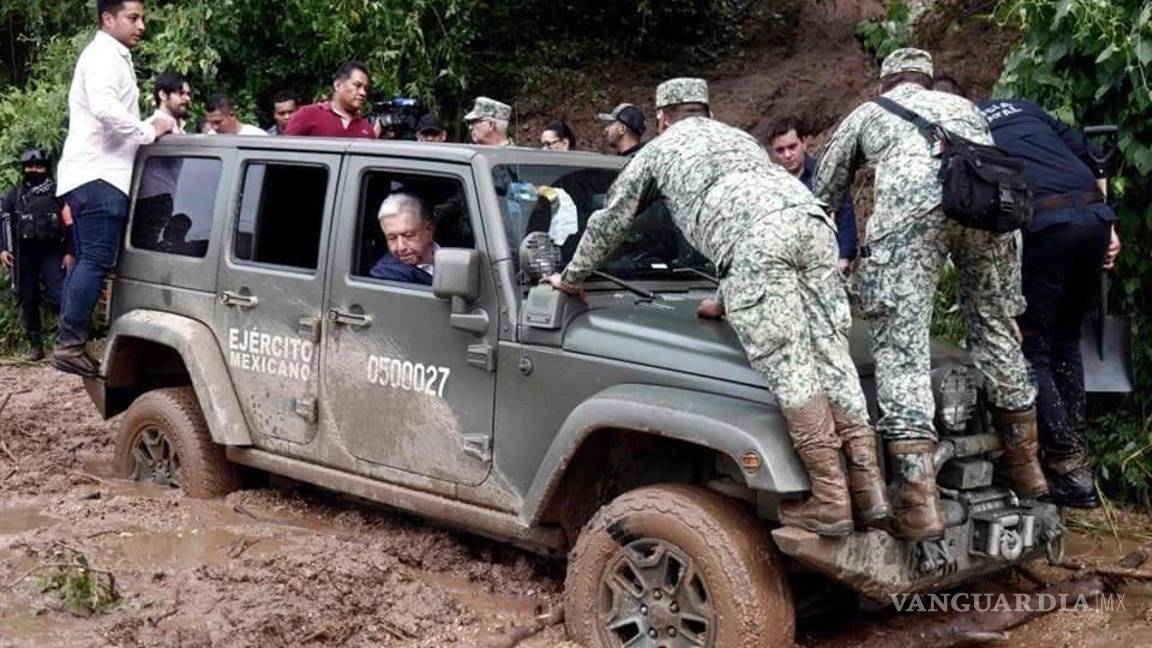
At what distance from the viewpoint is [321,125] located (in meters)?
7.23

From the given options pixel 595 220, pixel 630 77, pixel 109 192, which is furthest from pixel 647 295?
pixel 630 77

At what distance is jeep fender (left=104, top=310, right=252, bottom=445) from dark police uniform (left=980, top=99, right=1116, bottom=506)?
3291 millimetres

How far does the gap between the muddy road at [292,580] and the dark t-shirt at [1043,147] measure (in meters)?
1.54

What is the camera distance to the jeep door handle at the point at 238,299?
18.4 ft

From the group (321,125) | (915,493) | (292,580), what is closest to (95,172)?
(321,125)

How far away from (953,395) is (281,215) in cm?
289

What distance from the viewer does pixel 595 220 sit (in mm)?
4477

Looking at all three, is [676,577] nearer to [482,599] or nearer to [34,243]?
[482,599]

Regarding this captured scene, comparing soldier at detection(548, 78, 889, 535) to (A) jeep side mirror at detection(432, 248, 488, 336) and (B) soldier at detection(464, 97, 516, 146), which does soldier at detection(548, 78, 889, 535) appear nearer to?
(A) jeep side mirror at detection(432, 248, 488, 336)

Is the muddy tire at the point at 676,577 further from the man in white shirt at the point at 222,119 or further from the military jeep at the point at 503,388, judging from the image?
the man in white shirt at the point at 222,119

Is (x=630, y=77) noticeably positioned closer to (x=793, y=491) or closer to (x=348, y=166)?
(x=348, y=166)

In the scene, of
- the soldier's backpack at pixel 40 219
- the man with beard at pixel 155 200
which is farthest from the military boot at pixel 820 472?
the soldier's backpack at pixel 40 219

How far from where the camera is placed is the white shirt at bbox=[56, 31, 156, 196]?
20.6 ft

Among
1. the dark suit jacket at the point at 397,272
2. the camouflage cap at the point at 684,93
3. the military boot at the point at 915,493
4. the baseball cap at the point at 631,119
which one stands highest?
the camouflage cap at the point at 684,93
